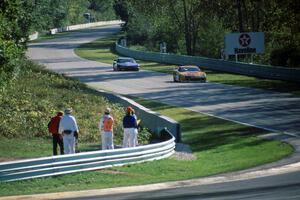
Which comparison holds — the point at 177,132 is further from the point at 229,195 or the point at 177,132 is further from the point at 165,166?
the point at 229,195

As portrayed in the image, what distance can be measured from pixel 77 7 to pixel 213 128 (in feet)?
458

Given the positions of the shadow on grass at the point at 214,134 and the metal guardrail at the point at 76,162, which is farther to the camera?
the shadow on grass at the point at 214,134

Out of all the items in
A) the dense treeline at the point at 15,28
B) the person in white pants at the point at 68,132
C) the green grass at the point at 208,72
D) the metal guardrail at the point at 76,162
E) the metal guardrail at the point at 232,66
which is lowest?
the green grass at the point at 208,72

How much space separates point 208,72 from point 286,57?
637 centimetres

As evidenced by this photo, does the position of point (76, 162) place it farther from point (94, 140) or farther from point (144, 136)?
point (144, 136)

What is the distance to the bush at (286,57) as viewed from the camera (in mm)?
57438

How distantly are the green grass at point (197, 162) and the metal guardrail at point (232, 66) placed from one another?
17904mm

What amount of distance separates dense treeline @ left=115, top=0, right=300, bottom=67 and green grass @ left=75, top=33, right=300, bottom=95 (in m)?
5.01

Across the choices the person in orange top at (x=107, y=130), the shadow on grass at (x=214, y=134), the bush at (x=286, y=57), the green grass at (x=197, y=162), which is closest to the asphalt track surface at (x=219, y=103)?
the shadow on grass at (x=214, y=134)

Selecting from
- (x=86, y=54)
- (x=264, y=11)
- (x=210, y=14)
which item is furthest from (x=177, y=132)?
(x=86, y=54)

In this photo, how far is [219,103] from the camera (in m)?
37.1

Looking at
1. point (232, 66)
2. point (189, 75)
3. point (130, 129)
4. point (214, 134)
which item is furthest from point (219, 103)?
point (232, 66)

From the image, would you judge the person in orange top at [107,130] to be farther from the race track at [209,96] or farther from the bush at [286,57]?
the bush at [286,57]

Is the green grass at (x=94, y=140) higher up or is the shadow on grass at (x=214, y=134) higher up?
the green grass at (x=94, y=140)
